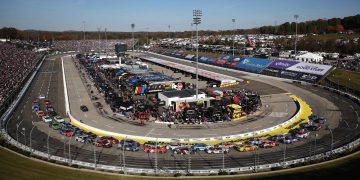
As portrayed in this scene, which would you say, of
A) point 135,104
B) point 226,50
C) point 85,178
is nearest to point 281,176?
point 85,178

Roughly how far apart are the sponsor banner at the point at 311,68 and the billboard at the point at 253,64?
27.1 feet

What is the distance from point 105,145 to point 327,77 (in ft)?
186

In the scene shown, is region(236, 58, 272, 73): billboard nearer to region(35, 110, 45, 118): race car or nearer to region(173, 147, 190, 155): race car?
region(35, 110, 45, 118): race car

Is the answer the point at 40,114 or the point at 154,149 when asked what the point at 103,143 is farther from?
the point at 40,114

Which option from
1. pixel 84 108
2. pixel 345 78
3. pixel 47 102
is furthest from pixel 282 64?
pixel 47 102

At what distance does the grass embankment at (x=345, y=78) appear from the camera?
65469 mm

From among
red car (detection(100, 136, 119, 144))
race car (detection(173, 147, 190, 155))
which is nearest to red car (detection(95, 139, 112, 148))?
red car (detection(100, 136, 119, 144))

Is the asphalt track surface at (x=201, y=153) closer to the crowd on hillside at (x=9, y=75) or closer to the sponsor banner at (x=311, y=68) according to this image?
the crowd on hillside at (x=9, y=75)

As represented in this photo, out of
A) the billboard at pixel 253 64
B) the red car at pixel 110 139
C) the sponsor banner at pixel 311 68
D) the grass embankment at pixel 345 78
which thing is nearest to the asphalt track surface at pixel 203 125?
the red car at pixel 110 139

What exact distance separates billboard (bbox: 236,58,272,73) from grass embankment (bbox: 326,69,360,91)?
18007 millimetres

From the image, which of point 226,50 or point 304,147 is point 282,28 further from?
Answer: point 304,147

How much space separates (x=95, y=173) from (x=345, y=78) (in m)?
62.2

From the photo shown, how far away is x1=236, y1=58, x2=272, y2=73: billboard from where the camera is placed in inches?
3460

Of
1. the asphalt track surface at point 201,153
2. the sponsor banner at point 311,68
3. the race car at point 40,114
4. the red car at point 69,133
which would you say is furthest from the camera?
the sponsor banner at point 311,68
